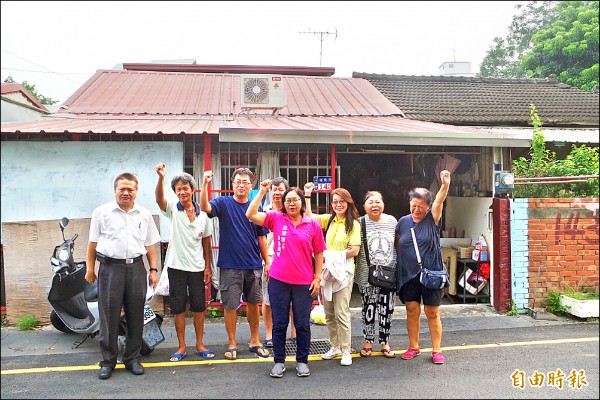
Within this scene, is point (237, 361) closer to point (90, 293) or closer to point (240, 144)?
Answer: point (90, 293)

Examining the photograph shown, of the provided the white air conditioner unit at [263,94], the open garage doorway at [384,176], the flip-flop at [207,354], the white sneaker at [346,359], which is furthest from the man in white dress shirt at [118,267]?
the open garage doorway at [384,176]

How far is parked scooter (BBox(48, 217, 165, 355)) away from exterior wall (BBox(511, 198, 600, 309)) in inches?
181

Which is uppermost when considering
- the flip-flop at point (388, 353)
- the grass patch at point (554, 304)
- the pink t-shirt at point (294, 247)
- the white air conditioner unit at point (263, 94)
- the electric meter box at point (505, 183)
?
the white air conditioner unit at point (263, 94)

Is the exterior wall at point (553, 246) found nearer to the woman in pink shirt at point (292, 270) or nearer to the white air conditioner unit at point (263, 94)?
the woman in pink shirt at point (292, 270)

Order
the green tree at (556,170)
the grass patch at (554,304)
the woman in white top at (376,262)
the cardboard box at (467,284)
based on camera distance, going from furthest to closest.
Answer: the cardboard box at (467,284) < the green tree at (556,170) < the grass patch at (554,304) < the woman in white top at (376,262)

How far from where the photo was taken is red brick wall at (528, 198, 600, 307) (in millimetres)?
5898

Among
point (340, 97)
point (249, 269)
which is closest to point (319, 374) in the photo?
point (249, 269)

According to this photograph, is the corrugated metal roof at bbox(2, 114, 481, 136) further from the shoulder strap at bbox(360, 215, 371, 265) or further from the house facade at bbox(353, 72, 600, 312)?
the shoulder strap at bbox(360, 215, 371, 265)

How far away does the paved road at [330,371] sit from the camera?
3.70 meters

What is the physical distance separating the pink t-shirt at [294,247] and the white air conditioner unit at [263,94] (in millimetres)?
4018

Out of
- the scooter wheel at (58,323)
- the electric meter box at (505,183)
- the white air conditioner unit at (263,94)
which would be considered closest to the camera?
the scooter wheel at (58,323)

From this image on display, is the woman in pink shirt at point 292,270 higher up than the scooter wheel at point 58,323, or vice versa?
the woman in pink shirt at point 292,270

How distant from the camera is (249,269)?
4.46 meters

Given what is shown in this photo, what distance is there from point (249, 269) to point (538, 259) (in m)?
3.95
